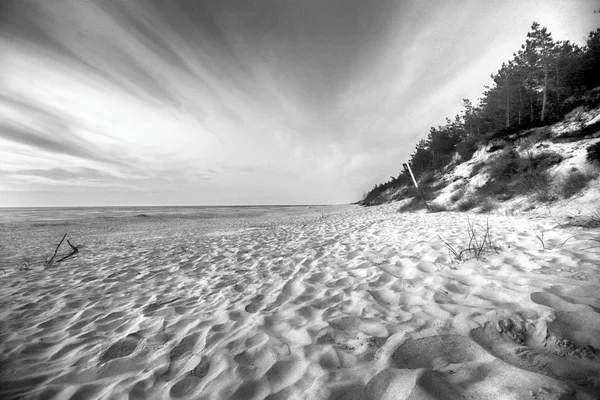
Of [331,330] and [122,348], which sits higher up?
[331,330]

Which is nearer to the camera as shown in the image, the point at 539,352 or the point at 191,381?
the point at 539,352

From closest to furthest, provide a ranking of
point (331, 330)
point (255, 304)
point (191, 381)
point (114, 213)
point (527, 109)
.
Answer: point (191, 381), point (331, 330), point (255, 304), point (527, 109), point (114, 213)

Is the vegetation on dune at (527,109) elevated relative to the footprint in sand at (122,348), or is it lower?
elevated

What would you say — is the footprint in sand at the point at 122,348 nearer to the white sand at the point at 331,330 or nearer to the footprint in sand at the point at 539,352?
the white sand at the point at 331,330

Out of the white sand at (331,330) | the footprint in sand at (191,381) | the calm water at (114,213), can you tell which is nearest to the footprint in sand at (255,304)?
the white sand at (331,330)

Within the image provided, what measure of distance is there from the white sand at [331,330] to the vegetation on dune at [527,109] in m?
7.79

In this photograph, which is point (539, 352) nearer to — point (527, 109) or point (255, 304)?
point (255, 304)

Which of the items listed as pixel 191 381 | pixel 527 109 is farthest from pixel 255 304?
pixel 527 109

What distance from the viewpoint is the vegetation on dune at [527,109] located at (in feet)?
34.7

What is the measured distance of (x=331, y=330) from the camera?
2463mm

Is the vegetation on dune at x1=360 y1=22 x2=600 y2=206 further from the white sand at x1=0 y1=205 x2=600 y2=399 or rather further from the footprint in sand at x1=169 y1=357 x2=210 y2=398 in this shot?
the footprint in sand at x1=169 y1=357 x2=210 y2=398

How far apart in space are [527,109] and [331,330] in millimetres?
37185

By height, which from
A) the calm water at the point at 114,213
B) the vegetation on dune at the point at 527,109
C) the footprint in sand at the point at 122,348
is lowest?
the footprint in sand at the point at 122,348

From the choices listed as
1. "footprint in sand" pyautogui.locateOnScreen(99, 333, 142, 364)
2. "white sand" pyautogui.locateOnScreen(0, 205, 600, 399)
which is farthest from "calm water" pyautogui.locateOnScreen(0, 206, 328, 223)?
"footprint in sand" pyautogui.locateOnScreen(99, 333, 142, 364)
